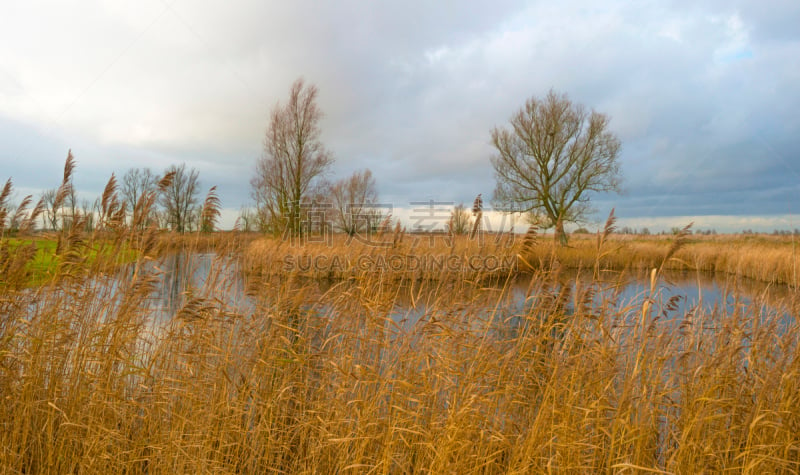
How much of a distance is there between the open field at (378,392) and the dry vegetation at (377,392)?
20 mm

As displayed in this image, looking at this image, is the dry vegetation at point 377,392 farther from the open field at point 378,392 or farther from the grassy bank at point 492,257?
the grassy bank at point 492,257

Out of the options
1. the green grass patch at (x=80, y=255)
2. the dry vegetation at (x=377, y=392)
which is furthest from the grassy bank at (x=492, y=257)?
the green grass patch at (x=80, y=255)

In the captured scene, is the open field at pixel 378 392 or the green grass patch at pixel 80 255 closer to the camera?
the open field at pixel 378 392

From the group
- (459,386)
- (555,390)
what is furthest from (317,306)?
(555,390)

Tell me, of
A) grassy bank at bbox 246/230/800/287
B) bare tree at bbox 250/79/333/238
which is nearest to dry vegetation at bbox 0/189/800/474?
grassy bank at bbox 246/230/800/287

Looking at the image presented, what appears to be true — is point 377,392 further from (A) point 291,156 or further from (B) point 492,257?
(A) point 291,156

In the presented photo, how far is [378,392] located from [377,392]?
13 centimetres

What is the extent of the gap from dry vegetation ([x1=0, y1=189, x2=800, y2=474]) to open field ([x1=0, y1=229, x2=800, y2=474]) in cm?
2

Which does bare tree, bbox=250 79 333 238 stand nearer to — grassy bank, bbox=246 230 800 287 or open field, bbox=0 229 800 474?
grassy bank, bbox=246 230 800 287

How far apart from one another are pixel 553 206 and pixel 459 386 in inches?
842

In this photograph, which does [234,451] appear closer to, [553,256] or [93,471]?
[93,471]

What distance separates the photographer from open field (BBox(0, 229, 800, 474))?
2342 mm

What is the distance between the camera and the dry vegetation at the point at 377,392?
2344 millimetres

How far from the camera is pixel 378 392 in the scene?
249 cm
